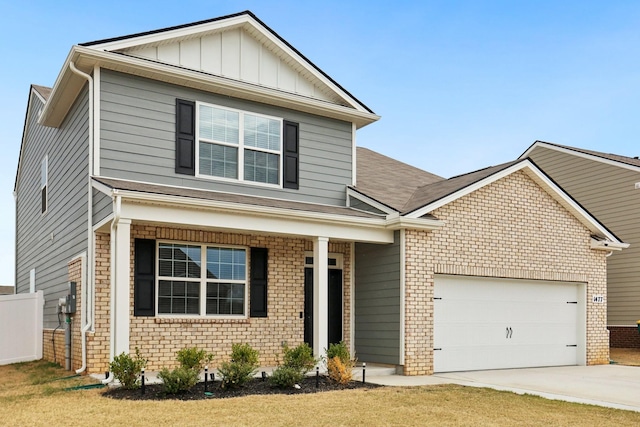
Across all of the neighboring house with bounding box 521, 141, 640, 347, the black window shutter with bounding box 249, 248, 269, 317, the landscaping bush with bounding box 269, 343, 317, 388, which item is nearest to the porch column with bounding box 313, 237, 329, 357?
the landscaping bush with bounding box 269, 343, 317, 388

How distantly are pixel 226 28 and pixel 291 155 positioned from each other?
2.91 metres

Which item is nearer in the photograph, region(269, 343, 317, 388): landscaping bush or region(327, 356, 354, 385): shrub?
region(269, 343, 317, 388): landscaping bush

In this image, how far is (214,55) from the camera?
13.7m

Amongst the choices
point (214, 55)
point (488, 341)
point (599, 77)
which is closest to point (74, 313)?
point (214, 55)

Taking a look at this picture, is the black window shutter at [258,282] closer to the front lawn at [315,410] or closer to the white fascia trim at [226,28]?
the front lawn at [315,410]

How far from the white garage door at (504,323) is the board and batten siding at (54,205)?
7342mm

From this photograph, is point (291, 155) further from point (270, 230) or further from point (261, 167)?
point (270, 230)

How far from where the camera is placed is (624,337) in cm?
2066

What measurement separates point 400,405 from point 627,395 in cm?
410

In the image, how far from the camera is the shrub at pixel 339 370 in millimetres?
11172

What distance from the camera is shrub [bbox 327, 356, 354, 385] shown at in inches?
440

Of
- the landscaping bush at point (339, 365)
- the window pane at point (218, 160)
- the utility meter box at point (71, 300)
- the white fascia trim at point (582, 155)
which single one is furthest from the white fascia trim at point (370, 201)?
the white fascia trim at point (582, 155)

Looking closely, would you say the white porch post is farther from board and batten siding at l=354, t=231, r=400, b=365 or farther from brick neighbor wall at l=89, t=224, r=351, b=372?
board and batten siding at l=354, t=231, r=400, b=365

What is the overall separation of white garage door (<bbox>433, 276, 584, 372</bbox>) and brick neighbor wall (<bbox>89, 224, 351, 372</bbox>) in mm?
2131
